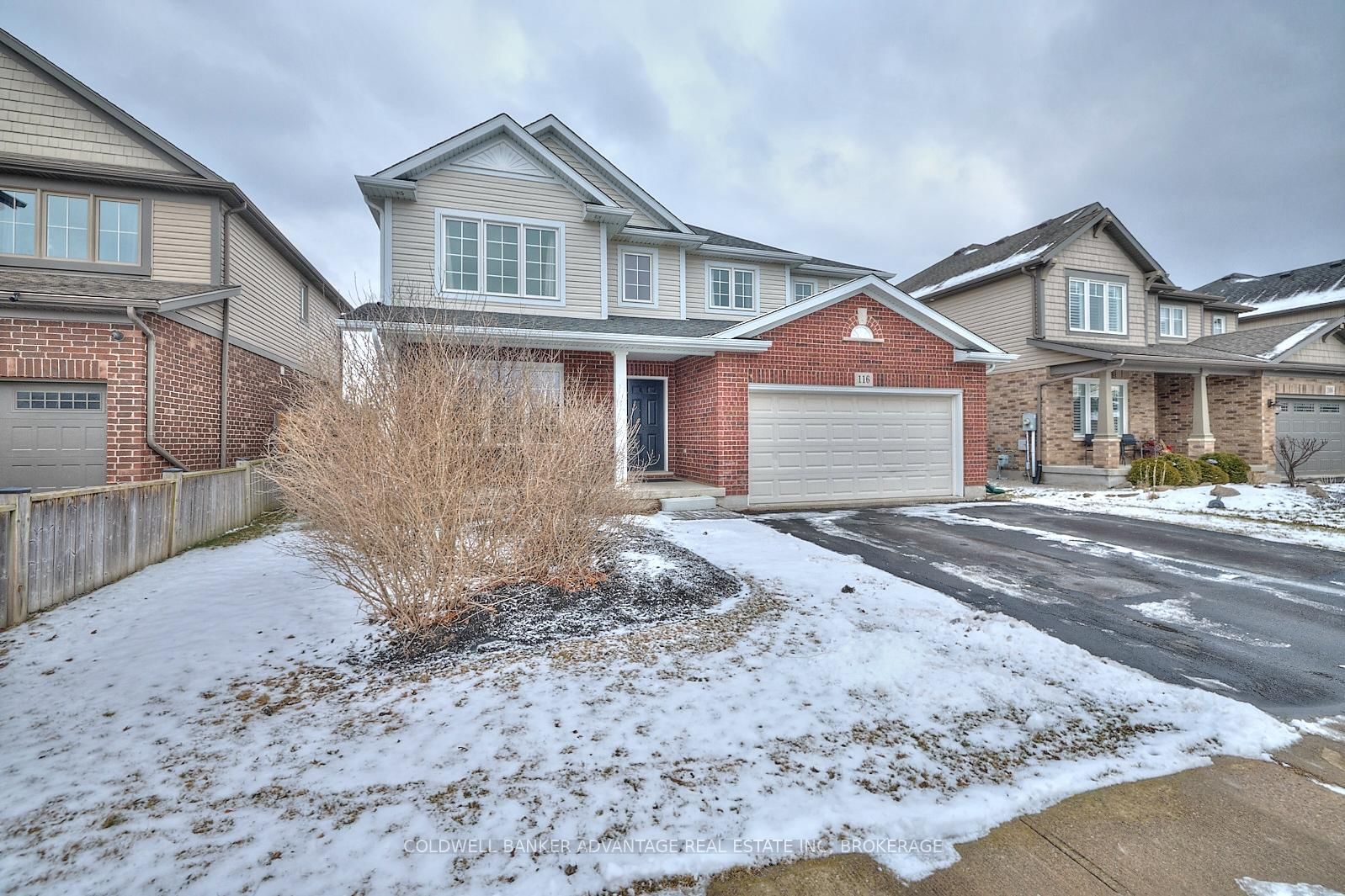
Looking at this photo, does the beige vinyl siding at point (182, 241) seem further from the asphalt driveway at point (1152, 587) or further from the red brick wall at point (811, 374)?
the asphalt driveway at point (1152, 587)

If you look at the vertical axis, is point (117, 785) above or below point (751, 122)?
below

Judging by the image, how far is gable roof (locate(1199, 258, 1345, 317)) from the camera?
2252 cm

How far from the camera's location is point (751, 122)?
3397 centimetres

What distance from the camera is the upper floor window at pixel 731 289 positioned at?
13602 millimetres

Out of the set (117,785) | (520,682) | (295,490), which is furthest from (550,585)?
(117,785)

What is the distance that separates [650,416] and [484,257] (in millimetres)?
4664

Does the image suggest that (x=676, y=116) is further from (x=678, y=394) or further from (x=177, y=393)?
(x=177, y=393)

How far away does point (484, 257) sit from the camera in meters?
11.1

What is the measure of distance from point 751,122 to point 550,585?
35.9m

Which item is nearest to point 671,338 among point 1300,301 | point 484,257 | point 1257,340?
point 484,257

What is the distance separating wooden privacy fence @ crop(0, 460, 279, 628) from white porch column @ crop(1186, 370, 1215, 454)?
833 inches

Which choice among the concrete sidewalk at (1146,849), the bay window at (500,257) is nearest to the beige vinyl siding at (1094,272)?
the bay window at (500,257)

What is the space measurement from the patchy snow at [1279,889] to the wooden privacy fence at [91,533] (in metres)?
7.17

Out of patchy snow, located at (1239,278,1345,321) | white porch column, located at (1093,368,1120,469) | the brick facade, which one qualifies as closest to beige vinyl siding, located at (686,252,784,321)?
white porch column, located at (1093,368,1120,469)
